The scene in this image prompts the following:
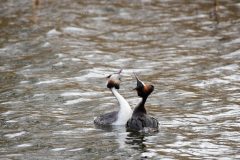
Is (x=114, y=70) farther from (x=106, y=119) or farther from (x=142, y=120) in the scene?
(x=142, y=120)

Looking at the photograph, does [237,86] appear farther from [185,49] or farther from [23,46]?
[23,46]

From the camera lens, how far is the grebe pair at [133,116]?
15.2 metres

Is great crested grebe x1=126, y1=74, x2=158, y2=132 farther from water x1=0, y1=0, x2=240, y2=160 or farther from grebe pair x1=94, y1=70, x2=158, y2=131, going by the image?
water x1=0, y1=0, x2=240, y2=160

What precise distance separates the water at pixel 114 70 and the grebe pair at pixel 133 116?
0.25 meters

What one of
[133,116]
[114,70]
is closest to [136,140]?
[133,116]

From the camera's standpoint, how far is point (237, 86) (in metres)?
18.5

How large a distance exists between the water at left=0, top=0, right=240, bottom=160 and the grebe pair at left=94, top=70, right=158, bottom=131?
0.82 feet

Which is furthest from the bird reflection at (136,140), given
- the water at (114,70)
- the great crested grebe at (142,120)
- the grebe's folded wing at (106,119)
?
the grebe's folded wing at (106,119)

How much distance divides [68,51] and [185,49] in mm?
3365

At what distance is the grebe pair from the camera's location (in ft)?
49.8

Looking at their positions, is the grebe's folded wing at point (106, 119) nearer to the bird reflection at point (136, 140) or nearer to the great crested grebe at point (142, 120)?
the great crested grebe at point (142, 120)

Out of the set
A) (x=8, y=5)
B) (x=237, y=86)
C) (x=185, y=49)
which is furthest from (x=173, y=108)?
(x=8, y=5)

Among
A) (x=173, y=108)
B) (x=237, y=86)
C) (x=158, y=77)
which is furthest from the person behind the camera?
(x=158, y=77)

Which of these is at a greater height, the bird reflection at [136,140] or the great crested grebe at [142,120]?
the great crested grebe at [142,120]
